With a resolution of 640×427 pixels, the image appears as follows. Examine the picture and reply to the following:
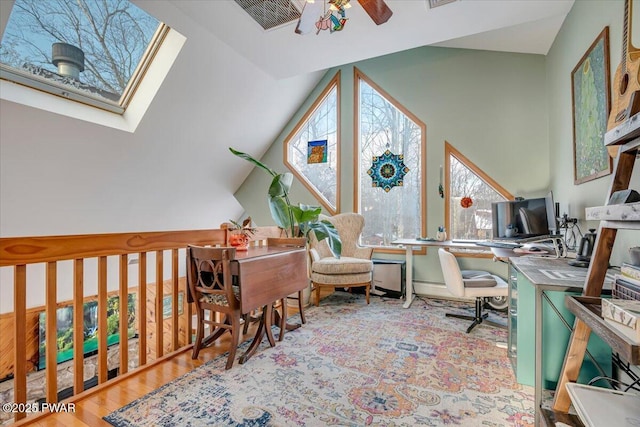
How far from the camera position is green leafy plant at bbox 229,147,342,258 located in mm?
2895

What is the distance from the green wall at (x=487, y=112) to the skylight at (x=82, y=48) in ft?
8.61

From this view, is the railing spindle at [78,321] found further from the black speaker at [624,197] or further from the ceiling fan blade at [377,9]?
the black speaker at [624,197]

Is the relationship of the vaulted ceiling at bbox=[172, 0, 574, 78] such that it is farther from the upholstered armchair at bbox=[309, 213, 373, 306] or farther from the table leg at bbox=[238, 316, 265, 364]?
the table leg at bbox=[238, 316, 265, 364]

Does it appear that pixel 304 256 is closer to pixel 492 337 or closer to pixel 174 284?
pixel 174 284

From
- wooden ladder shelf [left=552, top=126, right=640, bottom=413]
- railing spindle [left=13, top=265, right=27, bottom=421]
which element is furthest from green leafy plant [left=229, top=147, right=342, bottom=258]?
wooden ladder shelf [left=552, top=126, right=640, bottom=413]

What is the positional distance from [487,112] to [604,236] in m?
3.05

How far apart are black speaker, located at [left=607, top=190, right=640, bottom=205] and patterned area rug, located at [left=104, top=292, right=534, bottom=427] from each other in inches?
46.6

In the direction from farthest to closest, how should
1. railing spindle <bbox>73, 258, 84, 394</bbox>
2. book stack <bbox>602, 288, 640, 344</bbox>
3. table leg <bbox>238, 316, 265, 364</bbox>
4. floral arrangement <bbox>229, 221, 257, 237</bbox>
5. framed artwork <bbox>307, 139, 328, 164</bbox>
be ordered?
framed artwork <bbox>307, 139, 328, 164</bbox>
floral arrangement <bbox>229, 221, 257, 237</bbox>
table leg <bbox>238, 316, 265, 364</bbox>
railing spindle <bbox>73, 258, 84, 394</bbox>
book stack <bbox>602, 288, 640, 344</bbox>

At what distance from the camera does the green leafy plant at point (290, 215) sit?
2.89 m

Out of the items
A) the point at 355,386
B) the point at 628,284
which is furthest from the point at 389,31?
the point at 355,386

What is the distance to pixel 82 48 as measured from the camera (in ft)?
8.73

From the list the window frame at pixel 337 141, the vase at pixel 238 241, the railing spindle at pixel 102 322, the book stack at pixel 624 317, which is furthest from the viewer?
the window frame at pixel 337 141

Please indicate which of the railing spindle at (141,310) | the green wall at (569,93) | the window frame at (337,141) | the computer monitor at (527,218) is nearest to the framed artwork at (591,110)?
the green wall at (569,93)

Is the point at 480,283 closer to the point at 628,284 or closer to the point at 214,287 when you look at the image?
the point at 628,284
